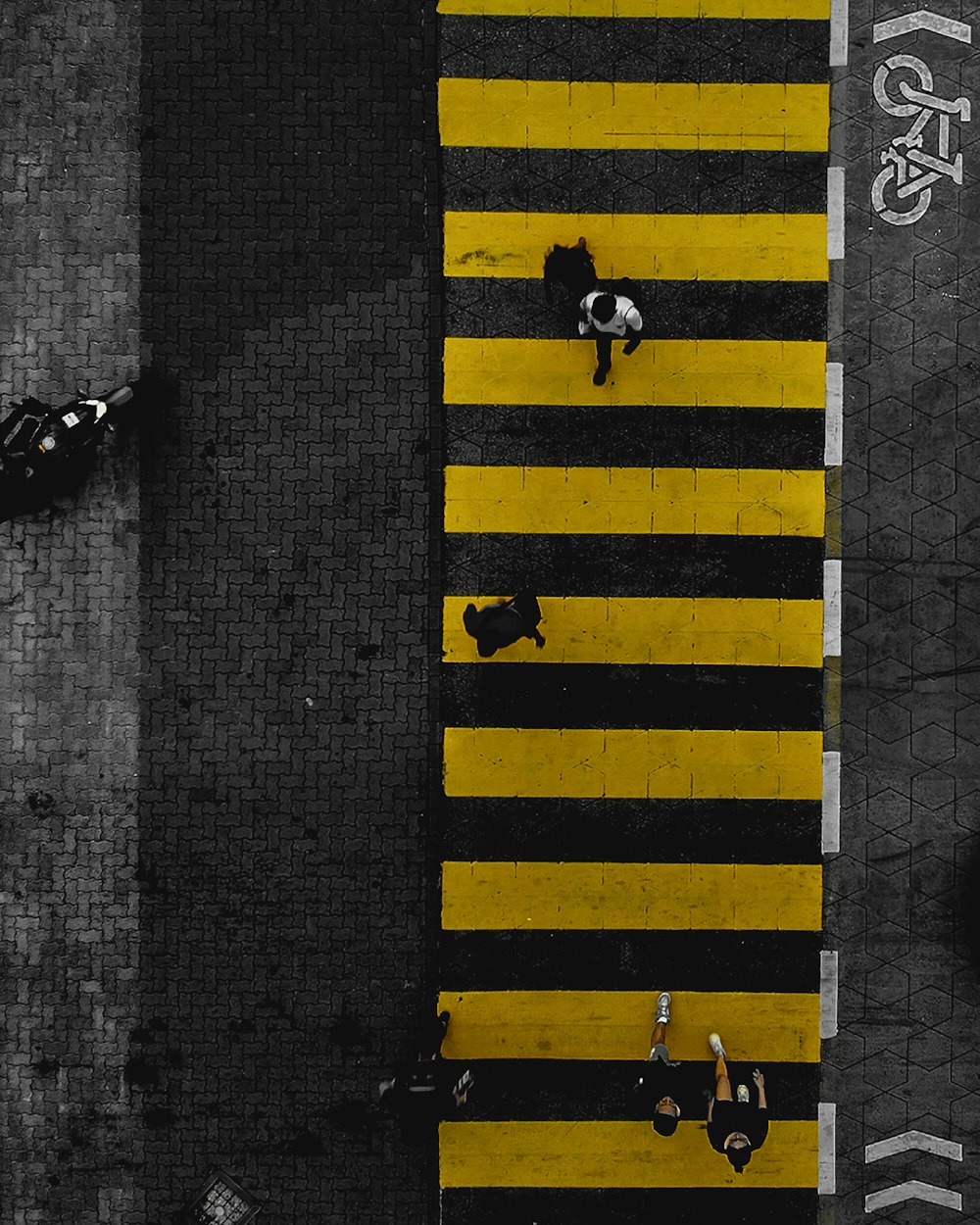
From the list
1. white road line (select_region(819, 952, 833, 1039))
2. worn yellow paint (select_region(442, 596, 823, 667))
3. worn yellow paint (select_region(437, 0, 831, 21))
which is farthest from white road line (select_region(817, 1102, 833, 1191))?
worn yellow paint (select_region(437, 0, 831, 21))

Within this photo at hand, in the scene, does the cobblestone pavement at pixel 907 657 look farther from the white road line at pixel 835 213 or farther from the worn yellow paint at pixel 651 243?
the worn yellow paint at pixel 651 243

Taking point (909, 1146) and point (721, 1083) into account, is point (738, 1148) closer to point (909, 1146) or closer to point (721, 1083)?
point (721, 1083)

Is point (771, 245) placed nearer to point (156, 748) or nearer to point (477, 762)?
point (477, 762)

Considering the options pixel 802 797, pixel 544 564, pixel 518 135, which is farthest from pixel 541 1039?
pixel 518 135

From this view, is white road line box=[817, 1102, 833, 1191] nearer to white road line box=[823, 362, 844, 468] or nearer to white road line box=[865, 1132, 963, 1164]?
white road line box=[865, 1132, 963, 1164]

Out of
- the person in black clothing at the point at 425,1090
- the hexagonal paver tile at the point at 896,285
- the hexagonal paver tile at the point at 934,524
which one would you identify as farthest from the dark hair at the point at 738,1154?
the hexagonal paver tile at the point at 896,285

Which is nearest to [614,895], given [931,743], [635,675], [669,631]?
[635,675]

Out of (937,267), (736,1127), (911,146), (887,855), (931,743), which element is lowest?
(736,1127)
